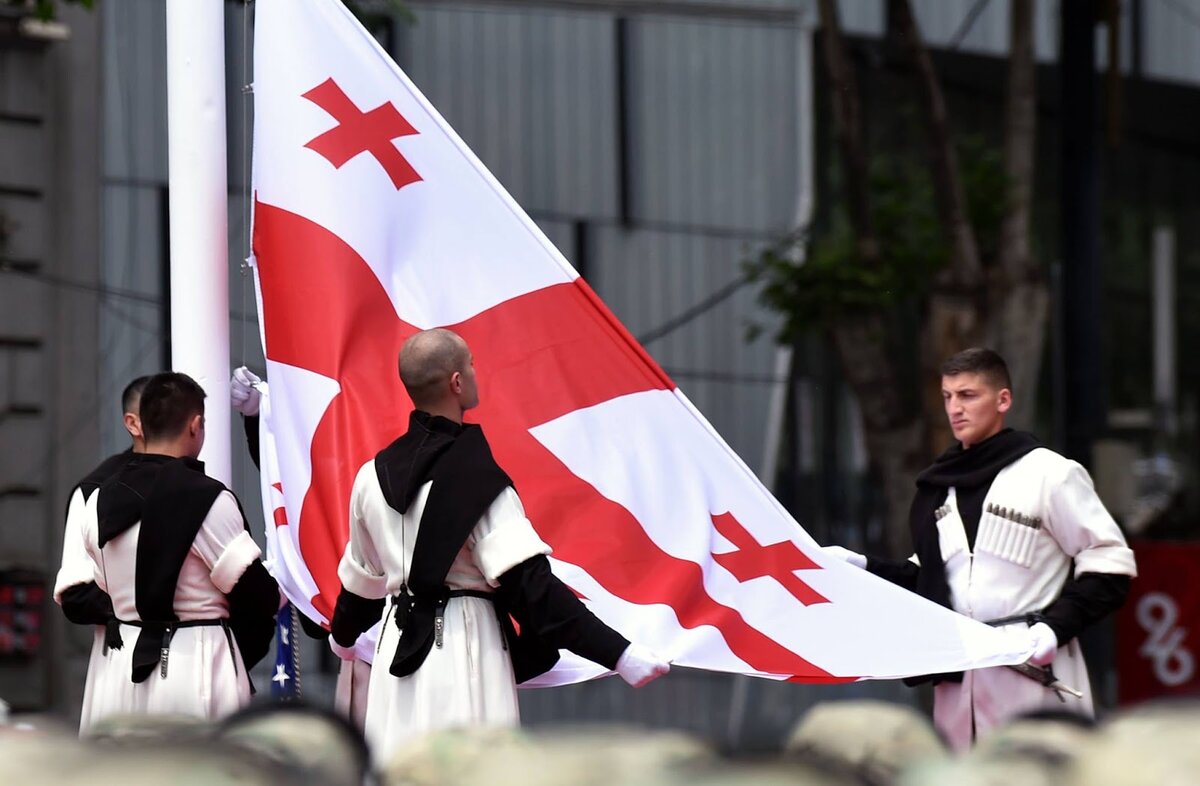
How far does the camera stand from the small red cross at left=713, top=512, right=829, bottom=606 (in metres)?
5.21

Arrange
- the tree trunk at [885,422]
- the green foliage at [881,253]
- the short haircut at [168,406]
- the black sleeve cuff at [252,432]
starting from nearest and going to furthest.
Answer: the short haircut at [168,406] < the black sleeve cuff at [252,432] < the tree trunk at [885,422] < the green foliage at [881,253]

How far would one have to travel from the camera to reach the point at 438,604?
450 centimetres

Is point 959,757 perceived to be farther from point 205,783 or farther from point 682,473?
point 682,473

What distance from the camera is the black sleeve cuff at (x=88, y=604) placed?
5.15 meters

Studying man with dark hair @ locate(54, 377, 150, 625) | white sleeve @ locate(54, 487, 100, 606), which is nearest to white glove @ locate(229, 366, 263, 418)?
man with dark hair @ locate(54, 377, 150, 625)

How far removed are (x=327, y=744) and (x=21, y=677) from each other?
27.8 ft

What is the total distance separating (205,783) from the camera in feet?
6.96

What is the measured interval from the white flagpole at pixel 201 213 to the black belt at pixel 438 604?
126 cm

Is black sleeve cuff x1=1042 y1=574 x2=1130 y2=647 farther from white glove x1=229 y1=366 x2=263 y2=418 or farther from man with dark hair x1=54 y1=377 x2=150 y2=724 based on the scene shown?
man with dark hair x1=54 y1=377 x2=150 y2=724

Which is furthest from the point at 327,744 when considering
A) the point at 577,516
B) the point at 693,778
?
the point at 577,516

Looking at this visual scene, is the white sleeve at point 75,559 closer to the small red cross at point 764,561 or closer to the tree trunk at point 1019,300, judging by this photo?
the small red cross at point 764,561

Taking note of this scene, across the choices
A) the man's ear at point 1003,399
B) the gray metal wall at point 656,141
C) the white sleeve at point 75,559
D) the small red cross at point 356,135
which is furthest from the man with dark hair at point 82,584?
the gray metal wall at point 656,141

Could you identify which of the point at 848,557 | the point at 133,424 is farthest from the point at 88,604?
the point at 848,557

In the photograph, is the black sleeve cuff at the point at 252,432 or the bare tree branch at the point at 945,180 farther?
the bare tree branch at the point at 945,180
